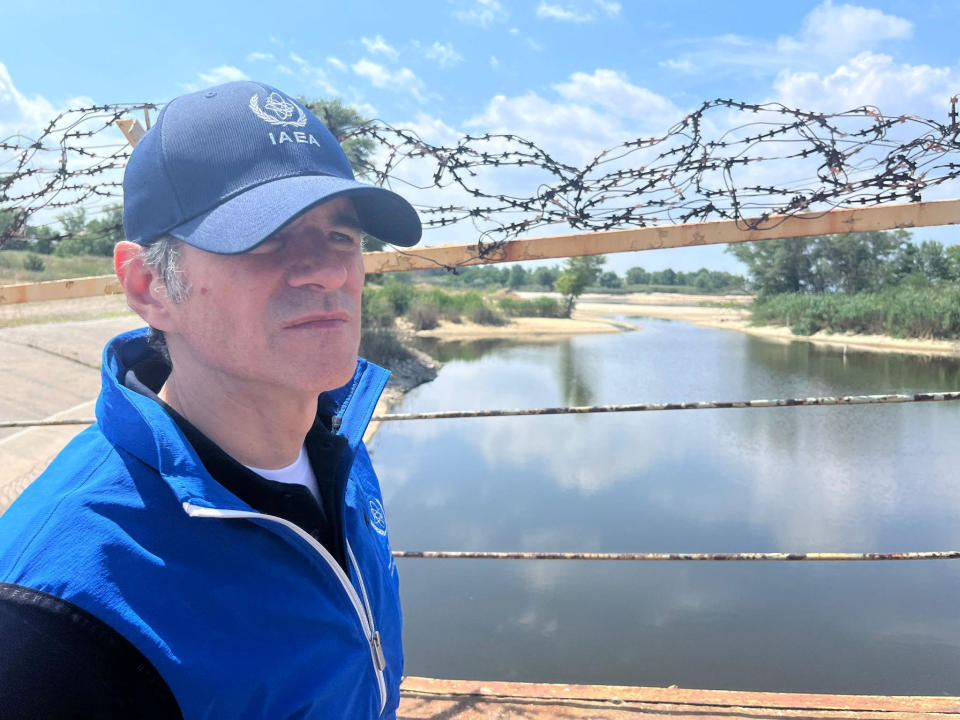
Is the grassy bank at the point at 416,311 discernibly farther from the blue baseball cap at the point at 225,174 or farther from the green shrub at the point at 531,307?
the blue baseball cap at the point at 225,174

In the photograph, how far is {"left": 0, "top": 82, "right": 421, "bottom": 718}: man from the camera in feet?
2.56

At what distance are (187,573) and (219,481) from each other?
190 millimetres

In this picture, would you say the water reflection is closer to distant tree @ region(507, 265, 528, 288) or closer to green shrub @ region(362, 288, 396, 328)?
green shrub @ region(362, 288, 396, 328)

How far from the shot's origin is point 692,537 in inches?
355

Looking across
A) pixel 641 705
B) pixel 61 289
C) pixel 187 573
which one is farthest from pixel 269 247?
pixel 61 289

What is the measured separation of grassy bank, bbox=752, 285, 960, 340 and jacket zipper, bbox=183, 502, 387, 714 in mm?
26972

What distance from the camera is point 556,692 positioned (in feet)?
8.41

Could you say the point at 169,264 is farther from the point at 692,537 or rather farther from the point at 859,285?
the point at 859,285

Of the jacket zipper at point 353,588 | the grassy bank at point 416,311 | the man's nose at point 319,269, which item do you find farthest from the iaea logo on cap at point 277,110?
the grassy bank at point 416,311

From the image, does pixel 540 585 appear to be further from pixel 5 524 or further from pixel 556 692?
pixel 5 524

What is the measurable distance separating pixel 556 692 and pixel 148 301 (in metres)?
2.21

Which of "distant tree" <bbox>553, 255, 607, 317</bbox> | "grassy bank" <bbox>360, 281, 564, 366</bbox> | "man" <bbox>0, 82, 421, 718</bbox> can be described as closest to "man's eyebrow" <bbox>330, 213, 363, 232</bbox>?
"man" <bbox>0, 82, 421, 718</bbox>

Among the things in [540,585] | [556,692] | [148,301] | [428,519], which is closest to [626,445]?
[428,519]

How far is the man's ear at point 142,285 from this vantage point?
40.8 inches
